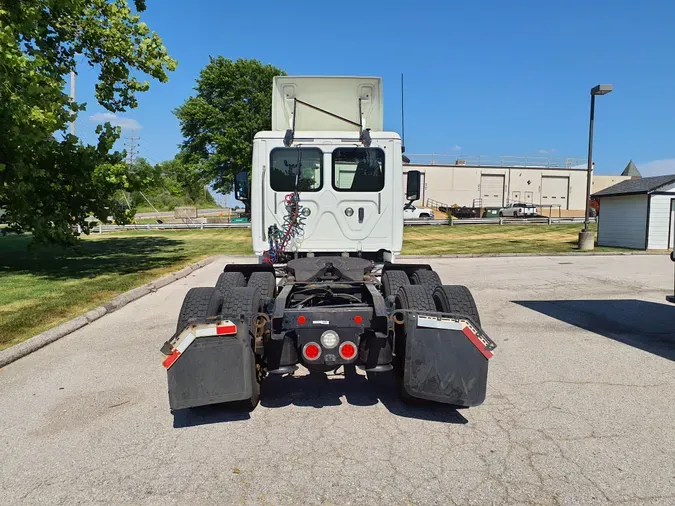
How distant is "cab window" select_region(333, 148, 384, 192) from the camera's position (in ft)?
21.2

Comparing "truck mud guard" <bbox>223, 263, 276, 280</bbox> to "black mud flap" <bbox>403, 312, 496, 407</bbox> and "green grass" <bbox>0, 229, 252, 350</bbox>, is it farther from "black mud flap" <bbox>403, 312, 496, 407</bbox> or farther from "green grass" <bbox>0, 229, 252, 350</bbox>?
"green grass" <bbox>0, 229, 252, 350</bbox>

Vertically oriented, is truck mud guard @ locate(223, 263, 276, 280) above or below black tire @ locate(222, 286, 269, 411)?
above

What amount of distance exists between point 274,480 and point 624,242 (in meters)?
21.4

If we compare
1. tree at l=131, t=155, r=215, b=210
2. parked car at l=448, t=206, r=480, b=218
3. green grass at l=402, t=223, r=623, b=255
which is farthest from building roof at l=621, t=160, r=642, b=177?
tree at l=131, t=155, r=215, b=210

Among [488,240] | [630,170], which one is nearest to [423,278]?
[488,240]

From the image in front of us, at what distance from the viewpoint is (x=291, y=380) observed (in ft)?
15.8

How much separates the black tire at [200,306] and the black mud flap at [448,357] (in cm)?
168

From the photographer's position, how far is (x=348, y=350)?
12.4 ft

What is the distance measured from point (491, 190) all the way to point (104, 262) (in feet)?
174

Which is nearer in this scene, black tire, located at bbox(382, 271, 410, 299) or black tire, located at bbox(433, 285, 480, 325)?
black tire, located at bbox(433, 285, 480, 325)

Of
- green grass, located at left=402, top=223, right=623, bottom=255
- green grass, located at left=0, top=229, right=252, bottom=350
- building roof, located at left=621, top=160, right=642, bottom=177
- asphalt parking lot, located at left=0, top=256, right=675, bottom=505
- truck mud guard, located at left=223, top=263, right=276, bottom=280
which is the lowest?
asphalt parking lot, located at left=0, top=256, right=675, bottom=505

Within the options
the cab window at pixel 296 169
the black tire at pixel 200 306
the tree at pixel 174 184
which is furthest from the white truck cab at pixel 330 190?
the tree at pixel 174 184

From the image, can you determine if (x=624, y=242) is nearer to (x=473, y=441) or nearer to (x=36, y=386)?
(x=473, y=441)

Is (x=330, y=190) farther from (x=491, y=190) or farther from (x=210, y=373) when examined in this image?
(x=491, y=190)
